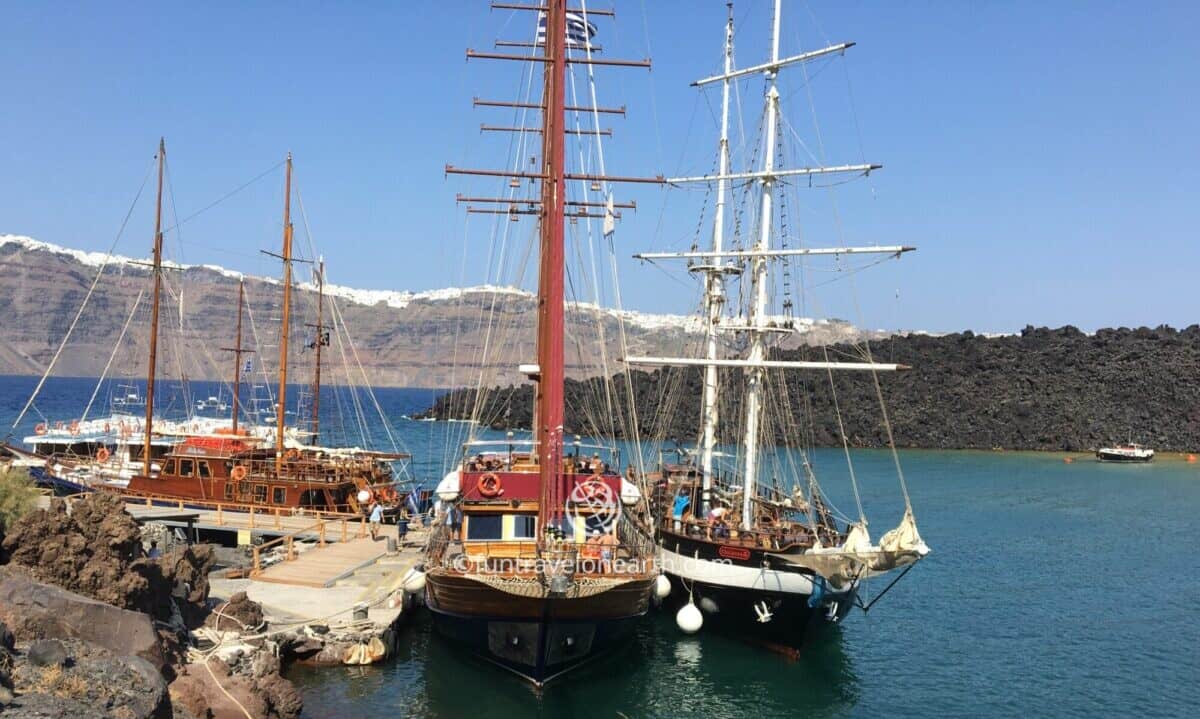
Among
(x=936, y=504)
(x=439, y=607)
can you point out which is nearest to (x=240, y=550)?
(x=439, y=607)

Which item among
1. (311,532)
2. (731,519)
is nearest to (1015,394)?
(731,519)

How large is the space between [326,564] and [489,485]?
853cm

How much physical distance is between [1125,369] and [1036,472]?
45.4 metres

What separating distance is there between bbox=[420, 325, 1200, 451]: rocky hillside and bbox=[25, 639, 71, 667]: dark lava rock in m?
89.0

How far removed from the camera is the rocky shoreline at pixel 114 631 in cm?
1447

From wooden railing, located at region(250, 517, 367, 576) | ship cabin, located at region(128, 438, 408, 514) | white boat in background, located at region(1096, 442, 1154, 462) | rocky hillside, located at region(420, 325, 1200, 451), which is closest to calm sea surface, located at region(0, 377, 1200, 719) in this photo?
wooden railing, located at region(250, 517, 367, 576)

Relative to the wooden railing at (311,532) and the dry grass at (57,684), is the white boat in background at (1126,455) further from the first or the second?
the dry grass at (57,684)

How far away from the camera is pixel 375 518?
38.2 meters

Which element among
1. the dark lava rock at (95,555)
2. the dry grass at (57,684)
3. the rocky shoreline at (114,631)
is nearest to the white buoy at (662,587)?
the rocky shoreline at (114,631)

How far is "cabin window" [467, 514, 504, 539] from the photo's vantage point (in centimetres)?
2555

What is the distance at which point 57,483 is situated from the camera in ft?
155

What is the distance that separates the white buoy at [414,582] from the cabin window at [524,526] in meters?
3.93

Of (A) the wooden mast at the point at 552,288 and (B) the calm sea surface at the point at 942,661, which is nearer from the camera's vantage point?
(B) the calm sea surface at the point at 942,661

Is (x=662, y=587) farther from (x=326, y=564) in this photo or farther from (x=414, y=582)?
(x=326, y=564)
